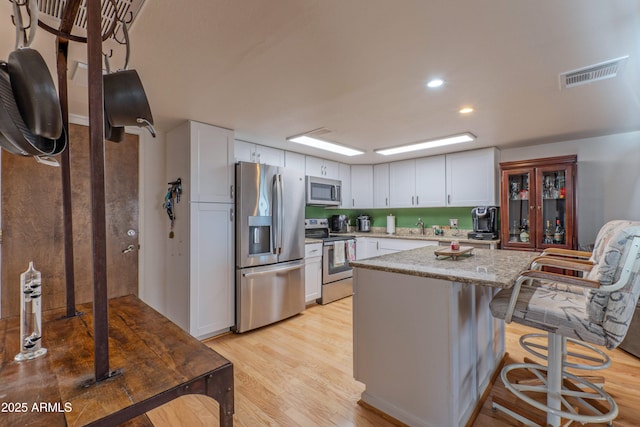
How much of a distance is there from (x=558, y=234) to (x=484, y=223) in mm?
826

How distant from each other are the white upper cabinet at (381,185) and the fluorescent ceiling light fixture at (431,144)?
2.40ft

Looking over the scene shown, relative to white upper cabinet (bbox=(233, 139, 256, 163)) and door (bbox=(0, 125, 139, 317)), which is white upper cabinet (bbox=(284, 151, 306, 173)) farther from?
door (bbox=(0, 125, 139, 317))

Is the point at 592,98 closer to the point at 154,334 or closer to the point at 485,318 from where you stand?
the point at 485,318

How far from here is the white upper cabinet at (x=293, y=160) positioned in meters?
4.00

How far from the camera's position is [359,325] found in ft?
6.24

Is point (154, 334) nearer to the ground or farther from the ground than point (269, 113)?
nearer to the ground

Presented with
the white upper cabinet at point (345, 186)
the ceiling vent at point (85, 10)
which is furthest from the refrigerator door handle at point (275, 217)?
the ceiling vent at point (85, 10)

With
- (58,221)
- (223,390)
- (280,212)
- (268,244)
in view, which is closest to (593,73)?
(223,390)

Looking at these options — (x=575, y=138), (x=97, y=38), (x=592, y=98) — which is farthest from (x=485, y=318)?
(x=575, y=138)

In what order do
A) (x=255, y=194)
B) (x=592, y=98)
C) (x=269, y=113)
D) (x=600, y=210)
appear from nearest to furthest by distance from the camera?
(x=592, y=98) < (x=269, y=113) < (x=255, y=194) < (x=600, y=210)

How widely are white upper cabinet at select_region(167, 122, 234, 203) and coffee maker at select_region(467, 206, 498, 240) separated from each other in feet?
10.7

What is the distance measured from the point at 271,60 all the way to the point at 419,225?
3903 mm

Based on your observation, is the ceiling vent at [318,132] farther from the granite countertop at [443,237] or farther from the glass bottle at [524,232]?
the glass bottle at [524,232]

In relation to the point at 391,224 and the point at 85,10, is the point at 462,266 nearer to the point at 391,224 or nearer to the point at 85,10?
the point at 85,10
